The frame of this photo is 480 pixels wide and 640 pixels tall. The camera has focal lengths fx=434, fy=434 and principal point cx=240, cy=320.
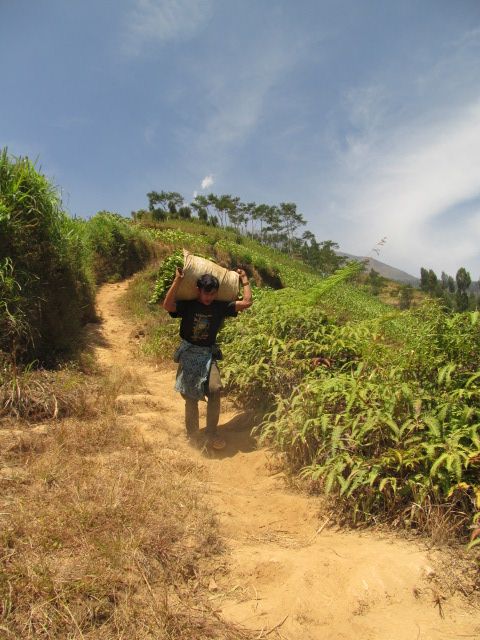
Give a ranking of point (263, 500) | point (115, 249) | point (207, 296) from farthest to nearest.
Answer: point (115, 249) < point (207, 296) < point (263, 500)

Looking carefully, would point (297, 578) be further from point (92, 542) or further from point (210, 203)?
point (210, 203)

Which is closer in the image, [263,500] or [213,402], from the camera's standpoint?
[263,500]

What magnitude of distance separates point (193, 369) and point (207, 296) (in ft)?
2.18

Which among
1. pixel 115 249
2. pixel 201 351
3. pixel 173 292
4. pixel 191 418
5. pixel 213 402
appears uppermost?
pixel 115 249

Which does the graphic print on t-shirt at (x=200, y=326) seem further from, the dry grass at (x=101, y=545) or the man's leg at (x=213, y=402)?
the dry grass at (x=101, y=545)

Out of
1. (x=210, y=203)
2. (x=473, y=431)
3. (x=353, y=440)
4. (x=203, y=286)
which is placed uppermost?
(x=210, y=203)

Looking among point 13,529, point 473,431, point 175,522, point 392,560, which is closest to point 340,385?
point 473,431

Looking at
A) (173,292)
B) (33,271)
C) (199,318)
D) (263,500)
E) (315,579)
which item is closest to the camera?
(315,579)

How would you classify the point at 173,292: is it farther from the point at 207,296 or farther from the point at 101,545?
the point at 101,545

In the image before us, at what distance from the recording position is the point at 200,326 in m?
3.94

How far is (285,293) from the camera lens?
5.92 meters

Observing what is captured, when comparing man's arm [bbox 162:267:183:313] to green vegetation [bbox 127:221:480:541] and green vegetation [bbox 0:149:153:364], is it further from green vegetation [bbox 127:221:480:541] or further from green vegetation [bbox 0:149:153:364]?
green vegetation [bbox 0:149:153:364]

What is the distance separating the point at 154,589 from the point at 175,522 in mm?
470

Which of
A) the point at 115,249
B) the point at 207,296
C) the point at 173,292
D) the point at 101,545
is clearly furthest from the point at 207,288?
the point at 115,249
